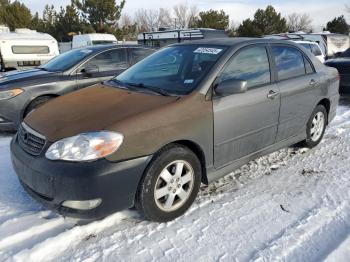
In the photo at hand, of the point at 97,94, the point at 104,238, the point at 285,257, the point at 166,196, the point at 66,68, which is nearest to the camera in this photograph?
the point at 285,257

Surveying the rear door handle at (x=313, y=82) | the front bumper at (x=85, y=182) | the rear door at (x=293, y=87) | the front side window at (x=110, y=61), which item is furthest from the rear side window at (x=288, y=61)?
the front side window at (x=110, y=61)

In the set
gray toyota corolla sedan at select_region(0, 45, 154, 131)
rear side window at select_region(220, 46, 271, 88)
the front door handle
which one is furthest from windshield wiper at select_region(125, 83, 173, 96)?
gray toyota corolla sedan at select_region(0, 45, 154, 131)

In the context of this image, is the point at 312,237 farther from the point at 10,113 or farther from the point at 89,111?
the point at 10,113

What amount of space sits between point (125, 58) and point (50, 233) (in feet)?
15.8

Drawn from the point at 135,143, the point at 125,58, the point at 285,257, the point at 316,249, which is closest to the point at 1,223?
the point at 135,143

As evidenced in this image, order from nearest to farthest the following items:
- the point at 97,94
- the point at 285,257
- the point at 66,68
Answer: the point at 285,257
the point at 97,94
the point at 66,68

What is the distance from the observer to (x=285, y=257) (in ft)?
9.00

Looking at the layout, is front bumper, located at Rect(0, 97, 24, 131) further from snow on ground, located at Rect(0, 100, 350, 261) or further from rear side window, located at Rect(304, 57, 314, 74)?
rear side window, located at Rect(304, 57, 314, 74)

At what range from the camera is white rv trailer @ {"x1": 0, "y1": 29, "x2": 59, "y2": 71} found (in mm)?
12969

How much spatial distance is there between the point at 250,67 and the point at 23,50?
11618 millimetres

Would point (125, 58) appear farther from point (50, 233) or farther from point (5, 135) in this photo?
point (50, 233)

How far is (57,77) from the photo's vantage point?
20.8 ft

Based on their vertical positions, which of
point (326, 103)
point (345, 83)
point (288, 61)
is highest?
point (288, 61)

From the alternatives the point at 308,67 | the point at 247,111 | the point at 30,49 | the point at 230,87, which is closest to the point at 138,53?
the point at 308,67
